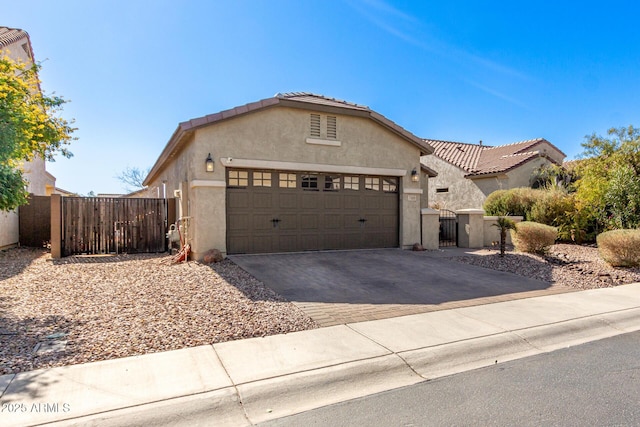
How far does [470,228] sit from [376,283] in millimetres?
7832

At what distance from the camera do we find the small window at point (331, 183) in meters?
11.5

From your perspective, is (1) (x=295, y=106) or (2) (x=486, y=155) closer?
(1) (x=295, y=106)

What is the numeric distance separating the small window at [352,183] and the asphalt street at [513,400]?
8.17m

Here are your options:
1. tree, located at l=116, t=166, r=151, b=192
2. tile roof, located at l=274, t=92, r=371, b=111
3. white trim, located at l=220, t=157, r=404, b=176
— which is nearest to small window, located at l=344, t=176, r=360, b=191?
white trim, located at l=220, t=157, r=404, b=176

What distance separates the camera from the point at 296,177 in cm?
1115

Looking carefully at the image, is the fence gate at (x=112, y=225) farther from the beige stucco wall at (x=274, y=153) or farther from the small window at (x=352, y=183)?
the small window at (x=352, y=183)

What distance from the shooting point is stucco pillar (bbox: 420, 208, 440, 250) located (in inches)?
509

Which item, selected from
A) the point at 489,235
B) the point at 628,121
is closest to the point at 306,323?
the point at 489,235

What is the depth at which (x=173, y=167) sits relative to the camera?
13656 millimetres

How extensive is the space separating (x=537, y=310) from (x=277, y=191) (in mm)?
7211

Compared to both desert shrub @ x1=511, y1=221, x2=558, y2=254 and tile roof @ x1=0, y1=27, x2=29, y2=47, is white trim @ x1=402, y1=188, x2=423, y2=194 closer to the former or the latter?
desert shrub @ x1=511, y1=221, x2=558, y2=254

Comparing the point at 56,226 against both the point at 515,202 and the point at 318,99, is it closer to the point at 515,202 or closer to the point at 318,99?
the point at 318,99

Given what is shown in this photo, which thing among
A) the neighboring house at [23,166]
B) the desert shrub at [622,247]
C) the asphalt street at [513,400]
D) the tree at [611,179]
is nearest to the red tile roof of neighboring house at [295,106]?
the neighboring house at [23,166]

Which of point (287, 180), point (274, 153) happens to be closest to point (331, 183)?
point (287, 180)
